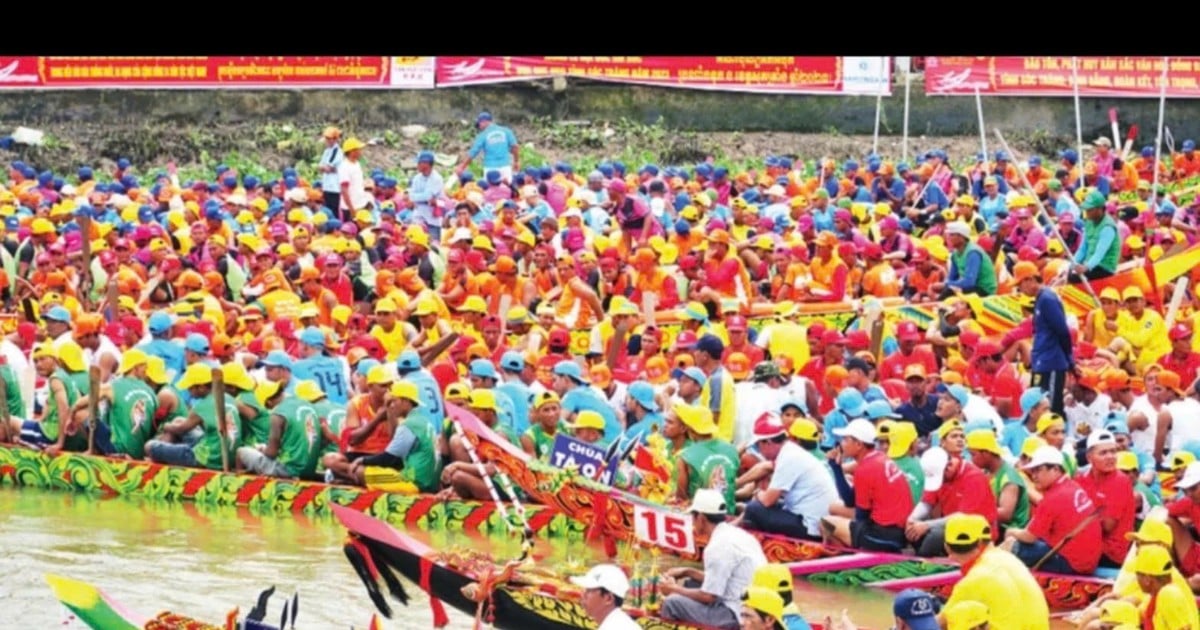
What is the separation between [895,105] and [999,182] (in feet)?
22.1

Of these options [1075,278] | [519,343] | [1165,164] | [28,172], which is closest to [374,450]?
[519,343]

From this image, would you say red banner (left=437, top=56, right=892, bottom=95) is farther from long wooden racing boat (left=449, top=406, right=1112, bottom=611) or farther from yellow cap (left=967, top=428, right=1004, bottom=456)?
yellow cap (left=967, top=428, right=1004, bottom=456)

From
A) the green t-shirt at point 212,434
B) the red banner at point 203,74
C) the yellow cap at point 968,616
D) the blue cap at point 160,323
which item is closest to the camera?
the yellow cap at point 968,616

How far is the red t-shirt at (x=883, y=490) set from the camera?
41.0 ft

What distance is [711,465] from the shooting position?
13.1 metres

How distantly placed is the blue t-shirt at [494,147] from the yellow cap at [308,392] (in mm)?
10304

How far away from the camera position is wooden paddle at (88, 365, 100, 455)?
599 inches

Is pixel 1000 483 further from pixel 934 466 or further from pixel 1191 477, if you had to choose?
pixel 1191 477

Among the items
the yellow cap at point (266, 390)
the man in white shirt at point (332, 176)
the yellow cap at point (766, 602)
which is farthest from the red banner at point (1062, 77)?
the yellow cap at point (766, 602)

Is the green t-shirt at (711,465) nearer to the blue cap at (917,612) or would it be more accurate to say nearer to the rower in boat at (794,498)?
the rower in boat at (794,498)

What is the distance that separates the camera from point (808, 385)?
48.6 ft

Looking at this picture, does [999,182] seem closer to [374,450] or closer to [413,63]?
[413,63]

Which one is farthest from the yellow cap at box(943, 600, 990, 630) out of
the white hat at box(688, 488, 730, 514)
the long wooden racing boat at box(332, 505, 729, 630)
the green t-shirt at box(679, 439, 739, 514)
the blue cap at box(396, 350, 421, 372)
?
the blue cap at box(396, 350, 421, 372)

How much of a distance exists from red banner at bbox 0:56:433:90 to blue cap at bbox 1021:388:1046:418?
16.7 m
